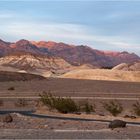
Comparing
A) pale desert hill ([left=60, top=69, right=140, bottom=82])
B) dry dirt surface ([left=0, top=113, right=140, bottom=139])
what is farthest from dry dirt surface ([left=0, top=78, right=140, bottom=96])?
dry dirt surface ([left=0, top=113, right=140, bottom=139])

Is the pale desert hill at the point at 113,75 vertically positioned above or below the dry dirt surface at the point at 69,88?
above

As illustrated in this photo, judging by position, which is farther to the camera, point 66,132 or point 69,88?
point 69,88

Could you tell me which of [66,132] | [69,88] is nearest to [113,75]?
[69,88]

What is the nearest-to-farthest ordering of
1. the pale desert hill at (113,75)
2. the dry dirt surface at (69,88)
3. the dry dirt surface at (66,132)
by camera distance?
1. the dry dirt surface at (66,132)
2. the dry dirt surface at (69,88)
3. the pale desert hill at (113,75)

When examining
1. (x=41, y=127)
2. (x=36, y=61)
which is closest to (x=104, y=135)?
(x=41, y=127)

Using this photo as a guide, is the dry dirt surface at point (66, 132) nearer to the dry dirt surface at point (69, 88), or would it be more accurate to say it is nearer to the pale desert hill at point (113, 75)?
the dry dirt surface at point (69, 88)

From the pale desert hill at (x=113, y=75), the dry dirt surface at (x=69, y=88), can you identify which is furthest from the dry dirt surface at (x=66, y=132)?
the pale desert hill at (x=113, y=75)

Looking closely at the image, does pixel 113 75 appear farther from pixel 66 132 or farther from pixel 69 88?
pixel 66 132

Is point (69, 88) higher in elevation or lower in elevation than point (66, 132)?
lower

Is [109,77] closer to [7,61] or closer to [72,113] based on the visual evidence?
[72,113]

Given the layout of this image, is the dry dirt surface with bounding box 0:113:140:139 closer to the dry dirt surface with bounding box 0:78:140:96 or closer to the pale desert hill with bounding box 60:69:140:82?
the dry dirt surface with bounding box 0:78:140:96

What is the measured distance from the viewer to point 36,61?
190 meters

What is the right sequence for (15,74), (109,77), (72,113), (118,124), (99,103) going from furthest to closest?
(109,77) < (15,74) < (99,103) < (72,113) < (118,124)

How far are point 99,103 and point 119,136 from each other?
2223cm
